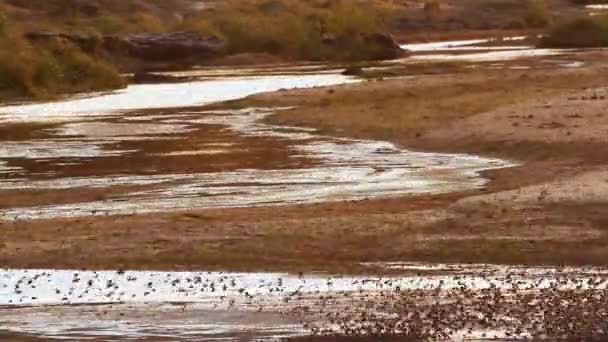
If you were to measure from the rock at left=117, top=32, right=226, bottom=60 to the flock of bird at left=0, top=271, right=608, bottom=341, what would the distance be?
4064cm

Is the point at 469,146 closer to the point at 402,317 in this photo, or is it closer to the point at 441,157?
the point at 441,157

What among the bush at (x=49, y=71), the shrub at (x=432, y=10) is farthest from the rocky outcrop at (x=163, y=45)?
the shrub at (x=432, y=10)

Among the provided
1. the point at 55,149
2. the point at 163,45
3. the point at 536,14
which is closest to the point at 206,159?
the point at 55,149

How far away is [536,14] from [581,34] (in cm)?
1929

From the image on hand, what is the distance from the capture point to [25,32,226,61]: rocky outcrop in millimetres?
55434

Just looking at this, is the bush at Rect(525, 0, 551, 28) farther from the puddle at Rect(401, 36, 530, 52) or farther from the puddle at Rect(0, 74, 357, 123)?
the puddle at Rect(0, 74, 357, 123)

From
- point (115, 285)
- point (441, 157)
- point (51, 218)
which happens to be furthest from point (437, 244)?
point (441, 157)

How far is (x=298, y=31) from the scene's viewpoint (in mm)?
61594

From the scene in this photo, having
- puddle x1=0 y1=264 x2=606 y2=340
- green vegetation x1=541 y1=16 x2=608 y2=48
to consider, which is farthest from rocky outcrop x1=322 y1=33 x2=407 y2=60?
puddle x1=0 y1=264 x2=606 y2=340

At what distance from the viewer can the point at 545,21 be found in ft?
269

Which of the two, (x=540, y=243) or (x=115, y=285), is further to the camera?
(x=540, y=243)

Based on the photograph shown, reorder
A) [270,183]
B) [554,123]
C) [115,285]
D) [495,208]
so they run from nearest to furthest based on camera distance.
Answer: [115,285] → [495,208] → [270,183] → [554,123]

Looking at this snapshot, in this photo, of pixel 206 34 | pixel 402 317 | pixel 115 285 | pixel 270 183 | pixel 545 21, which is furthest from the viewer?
pixel 545 21

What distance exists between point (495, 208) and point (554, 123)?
9.30 m
